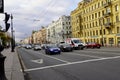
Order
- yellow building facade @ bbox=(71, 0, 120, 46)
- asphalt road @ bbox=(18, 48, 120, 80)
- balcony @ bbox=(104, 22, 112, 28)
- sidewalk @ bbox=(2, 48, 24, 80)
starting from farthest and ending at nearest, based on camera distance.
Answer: balcony @ bbox=(104, 22, 112, 28) < yellow building facade @ bbox=(71, 0, 120, 46) < asphalt road @ bbox=(18, 48, 120, 80) < sidewalk @ bbox=(2, 48, 24, 80)

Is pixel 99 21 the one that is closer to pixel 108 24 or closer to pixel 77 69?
pixel 108 24

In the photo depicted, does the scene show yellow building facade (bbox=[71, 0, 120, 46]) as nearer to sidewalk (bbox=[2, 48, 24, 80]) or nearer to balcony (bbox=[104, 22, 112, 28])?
balcony (bbox=[104, 22, 112, 28])

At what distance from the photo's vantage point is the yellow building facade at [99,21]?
241 feet

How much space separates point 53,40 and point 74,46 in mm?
108128

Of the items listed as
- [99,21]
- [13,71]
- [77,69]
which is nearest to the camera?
[13,71]

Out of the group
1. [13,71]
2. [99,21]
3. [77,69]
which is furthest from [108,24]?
[13,71]

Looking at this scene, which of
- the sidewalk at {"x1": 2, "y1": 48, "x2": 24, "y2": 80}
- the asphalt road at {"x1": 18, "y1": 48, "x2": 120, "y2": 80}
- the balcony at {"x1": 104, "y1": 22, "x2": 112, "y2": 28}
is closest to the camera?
the sidewalk at {"x1": 2, "y1": 48, "x2": 24, "y2": 80}

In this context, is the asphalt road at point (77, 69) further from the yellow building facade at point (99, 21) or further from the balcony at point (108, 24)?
the balcony at point (108, 24)

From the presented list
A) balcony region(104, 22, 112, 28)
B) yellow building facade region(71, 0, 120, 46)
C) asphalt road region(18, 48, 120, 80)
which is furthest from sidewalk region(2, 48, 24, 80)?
balcony region(104, 22, 112, 28)

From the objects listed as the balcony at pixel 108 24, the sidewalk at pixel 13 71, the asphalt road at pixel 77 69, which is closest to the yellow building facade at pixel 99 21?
the balcony at pixel 108 24

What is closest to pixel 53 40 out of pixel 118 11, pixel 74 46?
pixel 118 11

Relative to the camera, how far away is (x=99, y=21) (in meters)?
83.9

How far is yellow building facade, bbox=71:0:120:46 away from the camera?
241 feet

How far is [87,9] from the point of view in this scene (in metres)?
95.2
